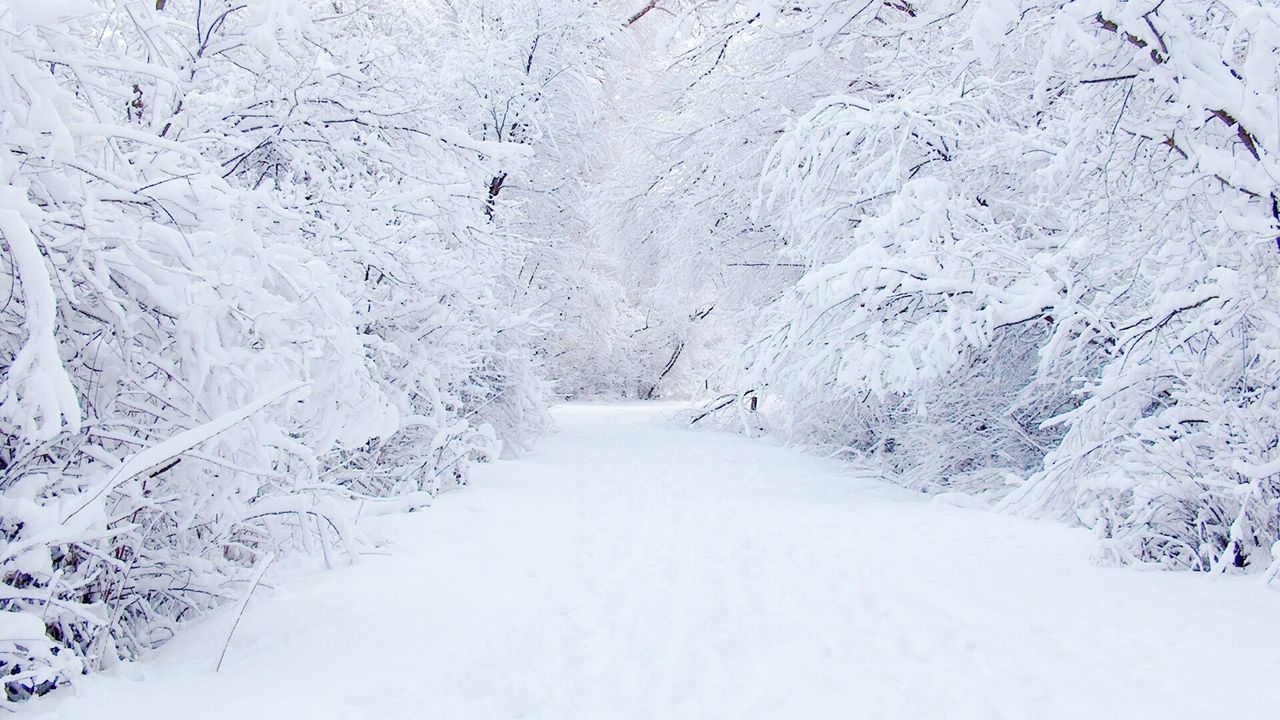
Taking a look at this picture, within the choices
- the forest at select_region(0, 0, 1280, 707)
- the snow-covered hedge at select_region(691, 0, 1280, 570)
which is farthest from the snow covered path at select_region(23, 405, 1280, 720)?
the snow-covered hedge at select_region(691, 0, 1280, 570)

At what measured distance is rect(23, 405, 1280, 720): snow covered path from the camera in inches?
118

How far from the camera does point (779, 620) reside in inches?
161

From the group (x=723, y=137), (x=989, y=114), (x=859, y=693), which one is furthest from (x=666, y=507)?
(x=723, y=137)

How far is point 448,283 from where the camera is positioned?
8.04 m

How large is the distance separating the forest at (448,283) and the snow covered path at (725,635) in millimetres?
335

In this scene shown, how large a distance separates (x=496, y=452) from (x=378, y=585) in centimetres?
547

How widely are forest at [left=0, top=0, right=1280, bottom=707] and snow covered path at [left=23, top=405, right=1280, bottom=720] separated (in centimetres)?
34

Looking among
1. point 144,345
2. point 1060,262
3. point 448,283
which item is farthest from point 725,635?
point 448,283

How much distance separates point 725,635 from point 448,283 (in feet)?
16.7

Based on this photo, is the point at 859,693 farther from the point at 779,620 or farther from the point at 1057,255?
the point at 1057,255

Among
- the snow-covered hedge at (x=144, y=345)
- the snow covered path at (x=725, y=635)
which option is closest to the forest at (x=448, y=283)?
the snow-covered hedge at (x=144, y=345)

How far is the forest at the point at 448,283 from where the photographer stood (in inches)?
115

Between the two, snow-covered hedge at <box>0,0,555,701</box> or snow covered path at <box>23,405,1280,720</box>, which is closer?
snow-covered hedge at <box>0,0,555,701</box>

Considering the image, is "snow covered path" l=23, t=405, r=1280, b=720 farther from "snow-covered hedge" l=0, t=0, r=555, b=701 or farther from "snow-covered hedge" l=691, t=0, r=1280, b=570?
"snow-covered hedge" l=691, t=0, r=1280, b=570
